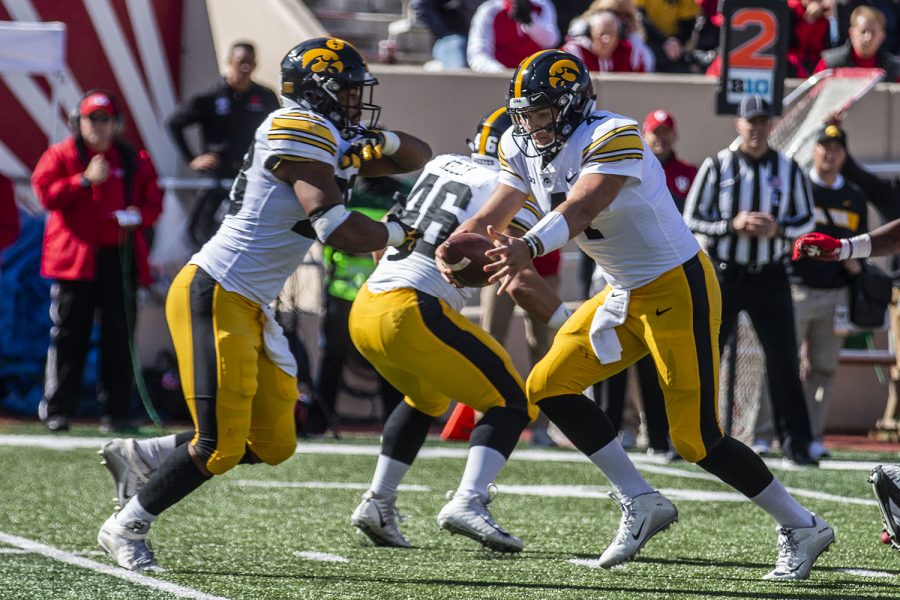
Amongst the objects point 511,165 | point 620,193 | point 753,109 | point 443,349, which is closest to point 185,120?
point 753,109

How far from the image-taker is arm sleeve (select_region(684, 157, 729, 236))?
7.70 metres

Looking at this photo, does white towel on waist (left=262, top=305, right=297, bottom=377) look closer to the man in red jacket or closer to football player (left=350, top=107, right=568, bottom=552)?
football player (left=350, top=107, right=568, bottom=552)

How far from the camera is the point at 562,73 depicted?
15.1 ft

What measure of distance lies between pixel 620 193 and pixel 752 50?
433cm

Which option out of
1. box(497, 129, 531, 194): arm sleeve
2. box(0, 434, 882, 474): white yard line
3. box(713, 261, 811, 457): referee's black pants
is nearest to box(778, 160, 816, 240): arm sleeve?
box(713, 261, 811, 457): referee's black pants

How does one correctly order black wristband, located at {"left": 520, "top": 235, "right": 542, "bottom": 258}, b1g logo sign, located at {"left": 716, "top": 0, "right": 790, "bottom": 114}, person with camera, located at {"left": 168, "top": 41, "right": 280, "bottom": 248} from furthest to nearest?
person with camera, located at {"left": 168, "top": 41, "right": 280, "bottom": 248}
b1g logo sign, located at {"left": 716, "top": 0, "right": 790, "bottom": 114}
black wristband, located at {"left": 520, "top": 235, "right": 542, "bottom": 258}

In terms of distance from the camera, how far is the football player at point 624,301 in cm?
459

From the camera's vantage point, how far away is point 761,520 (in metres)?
6.07

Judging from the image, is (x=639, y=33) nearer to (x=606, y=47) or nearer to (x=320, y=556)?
(x=606, y=47)

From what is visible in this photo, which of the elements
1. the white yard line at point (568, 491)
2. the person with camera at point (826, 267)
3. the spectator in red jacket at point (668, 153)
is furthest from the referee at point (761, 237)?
the white yard line at point (568, 491)

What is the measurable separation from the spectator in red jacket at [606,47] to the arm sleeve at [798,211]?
284 centimetres

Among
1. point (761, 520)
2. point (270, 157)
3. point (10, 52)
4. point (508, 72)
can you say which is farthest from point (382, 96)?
point (270, 157)

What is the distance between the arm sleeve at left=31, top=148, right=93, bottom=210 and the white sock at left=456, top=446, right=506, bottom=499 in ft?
13.8

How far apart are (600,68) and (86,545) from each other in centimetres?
625
